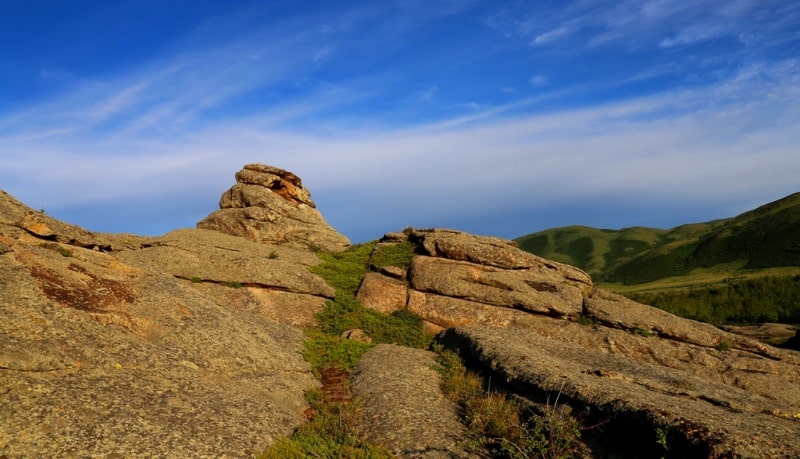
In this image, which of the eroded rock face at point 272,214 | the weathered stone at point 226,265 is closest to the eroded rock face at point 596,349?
the weathered stone at point 226,265

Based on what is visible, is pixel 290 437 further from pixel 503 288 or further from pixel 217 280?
pixel 503 288

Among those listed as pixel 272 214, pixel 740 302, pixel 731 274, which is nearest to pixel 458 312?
pixel 272 214

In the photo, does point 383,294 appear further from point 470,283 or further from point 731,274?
point 731,274

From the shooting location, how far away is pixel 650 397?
1612 centimetres

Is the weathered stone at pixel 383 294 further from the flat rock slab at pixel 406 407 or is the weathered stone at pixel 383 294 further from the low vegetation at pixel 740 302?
the low vegetation at pixel 740 302

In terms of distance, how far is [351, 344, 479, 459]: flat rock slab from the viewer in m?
15.1

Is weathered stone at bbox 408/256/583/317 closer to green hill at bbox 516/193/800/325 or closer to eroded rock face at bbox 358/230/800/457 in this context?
eroded rock face at bbox 358/230/800/457

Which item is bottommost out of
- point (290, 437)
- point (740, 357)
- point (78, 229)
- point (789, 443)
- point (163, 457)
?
point (740, 357)

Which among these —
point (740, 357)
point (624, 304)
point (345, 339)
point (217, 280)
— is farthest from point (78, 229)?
point (740, 357)

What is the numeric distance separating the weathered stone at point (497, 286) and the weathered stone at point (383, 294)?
4.47 feet

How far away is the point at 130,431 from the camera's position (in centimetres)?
1251

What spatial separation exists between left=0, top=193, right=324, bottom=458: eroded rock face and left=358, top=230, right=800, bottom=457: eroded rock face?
10.1 m

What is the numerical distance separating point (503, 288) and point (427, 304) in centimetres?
609

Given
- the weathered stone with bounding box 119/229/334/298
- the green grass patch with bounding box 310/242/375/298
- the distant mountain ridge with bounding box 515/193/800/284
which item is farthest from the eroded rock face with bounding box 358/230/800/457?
the distant mountain ridge with bounding box 515/193/800/284
